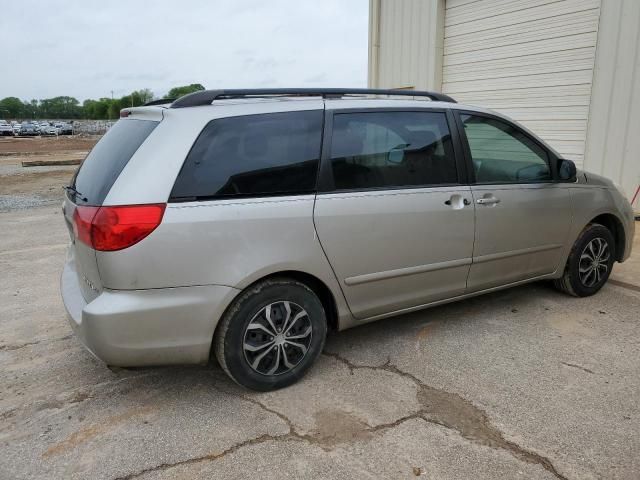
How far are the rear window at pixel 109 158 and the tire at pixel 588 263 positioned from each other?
352cm

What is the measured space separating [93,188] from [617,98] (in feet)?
22.8

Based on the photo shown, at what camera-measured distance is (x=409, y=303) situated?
354 cm

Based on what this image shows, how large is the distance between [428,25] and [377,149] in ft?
25.4

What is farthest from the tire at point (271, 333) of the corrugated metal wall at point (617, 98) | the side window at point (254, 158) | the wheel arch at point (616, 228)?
the corrugated metal wall at point (617, 98)

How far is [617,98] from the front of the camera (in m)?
7.02

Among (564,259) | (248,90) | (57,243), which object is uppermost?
(248,90)

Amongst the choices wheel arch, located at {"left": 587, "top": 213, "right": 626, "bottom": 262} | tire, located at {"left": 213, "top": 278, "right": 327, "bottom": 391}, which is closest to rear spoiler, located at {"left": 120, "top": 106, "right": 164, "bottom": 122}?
tire, located at {"left": 213, "top": 278, "right": 327, "bottom": 391}

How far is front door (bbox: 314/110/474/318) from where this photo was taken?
3.11 metres

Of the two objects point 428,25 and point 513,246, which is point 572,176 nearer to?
point 513,246

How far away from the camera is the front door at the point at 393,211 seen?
311 cm

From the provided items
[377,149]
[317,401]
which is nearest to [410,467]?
[317,401]

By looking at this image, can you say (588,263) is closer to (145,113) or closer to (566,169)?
(566,169)

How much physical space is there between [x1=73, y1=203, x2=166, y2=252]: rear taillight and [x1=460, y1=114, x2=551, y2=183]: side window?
7.43 feet

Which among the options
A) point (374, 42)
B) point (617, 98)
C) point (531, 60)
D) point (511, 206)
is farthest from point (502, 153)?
point (374, 42)
